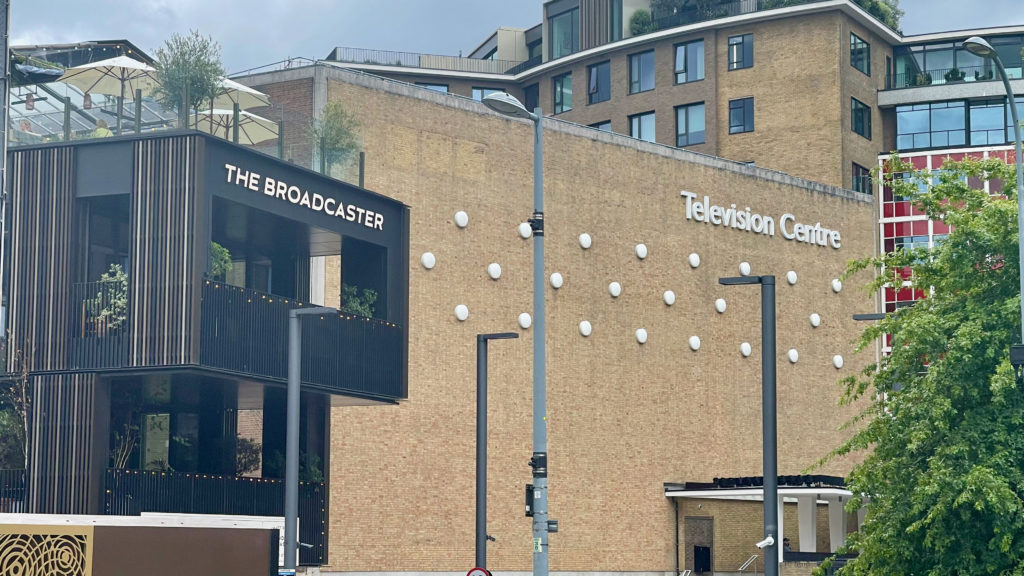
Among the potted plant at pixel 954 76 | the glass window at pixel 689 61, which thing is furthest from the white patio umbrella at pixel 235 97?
the potted plant at pixel 954 76

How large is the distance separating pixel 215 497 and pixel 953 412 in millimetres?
16165

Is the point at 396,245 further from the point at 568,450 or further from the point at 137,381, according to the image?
the point at 568,450

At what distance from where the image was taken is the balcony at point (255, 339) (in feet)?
99.3

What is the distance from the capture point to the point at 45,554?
24656 mm

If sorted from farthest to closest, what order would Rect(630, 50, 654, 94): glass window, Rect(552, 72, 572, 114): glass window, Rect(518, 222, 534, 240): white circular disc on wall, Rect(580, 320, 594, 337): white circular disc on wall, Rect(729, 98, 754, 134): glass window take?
Rect(552, 72, 572, 114): glass window
Rect(630, 50, 654, 94): glass window
Rect(729, 98, 754, 134): glass window
Rect(580, 320, 594, 337): white circular disc on wall
Rect(518, 222, 534, 240): white circular disc on wall

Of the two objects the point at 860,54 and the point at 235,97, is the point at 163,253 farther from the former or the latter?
the point at 860,54

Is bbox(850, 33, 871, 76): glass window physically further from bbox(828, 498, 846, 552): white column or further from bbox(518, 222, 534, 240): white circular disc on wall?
bbox(518, 222, 534, 240): white circular disc on wall

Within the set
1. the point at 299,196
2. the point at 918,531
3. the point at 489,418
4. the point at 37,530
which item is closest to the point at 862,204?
the point at 489,418

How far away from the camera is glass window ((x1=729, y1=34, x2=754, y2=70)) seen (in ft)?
221

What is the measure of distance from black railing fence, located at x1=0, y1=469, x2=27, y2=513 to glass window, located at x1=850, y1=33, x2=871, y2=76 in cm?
4601

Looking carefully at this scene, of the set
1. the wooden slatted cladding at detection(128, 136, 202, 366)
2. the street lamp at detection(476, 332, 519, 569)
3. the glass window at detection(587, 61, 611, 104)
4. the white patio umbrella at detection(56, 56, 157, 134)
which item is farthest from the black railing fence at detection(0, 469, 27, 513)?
the glass window at detection(587, 61, 611, 104)

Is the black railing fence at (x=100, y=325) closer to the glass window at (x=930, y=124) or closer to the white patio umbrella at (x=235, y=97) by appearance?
the white patio umbrella at (x=235, y=97)

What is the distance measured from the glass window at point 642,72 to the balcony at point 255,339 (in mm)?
37015

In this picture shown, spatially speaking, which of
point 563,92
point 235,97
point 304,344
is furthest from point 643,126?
point 304,344
